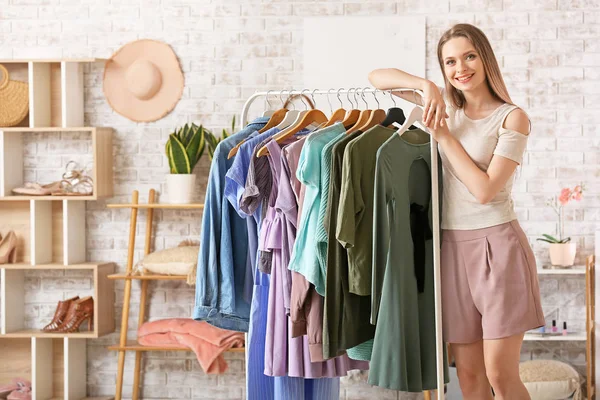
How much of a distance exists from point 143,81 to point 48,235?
41.3 inches

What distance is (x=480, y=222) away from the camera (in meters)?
2.40

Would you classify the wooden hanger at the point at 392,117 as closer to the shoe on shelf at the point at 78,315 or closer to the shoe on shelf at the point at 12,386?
the shoe on shelf at the point at 78,315

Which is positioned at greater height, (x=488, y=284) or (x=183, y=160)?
(x=183, y=160)

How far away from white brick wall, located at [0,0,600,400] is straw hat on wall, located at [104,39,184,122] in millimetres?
55

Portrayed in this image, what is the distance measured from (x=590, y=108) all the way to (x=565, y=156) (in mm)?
294

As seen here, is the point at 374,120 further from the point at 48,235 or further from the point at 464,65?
the point at 48,235

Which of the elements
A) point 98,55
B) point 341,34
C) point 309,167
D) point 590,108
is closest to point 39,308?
point 98,55

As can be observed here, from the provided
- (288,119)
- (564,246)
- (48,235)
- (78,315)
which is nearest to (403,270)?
(288,119)

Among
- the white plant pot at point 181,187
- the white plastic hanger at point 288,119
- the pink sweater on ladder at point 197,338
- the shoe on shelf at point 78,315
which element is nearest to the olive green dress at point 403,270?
the white plastic hanger at point 288,119

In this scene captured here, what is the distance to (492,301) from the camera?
7.68ft

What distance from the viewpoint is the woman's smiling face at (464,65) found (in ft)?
7.87

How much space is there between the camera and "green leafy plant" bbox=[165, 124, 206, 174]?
4.29 metres

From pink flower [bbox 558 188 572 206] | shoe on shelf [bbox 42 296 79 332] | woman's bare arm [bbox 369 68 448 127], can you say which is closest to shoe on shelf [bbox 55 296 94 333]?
shoe on shelf [bbox 42 296 79 332]

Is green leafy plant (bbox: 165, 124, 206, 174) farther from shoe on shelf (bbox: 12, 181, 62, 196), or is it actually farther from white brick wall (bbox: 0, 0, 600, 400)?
shoe on shelf (bbox: 12, 181, 62, 196)
